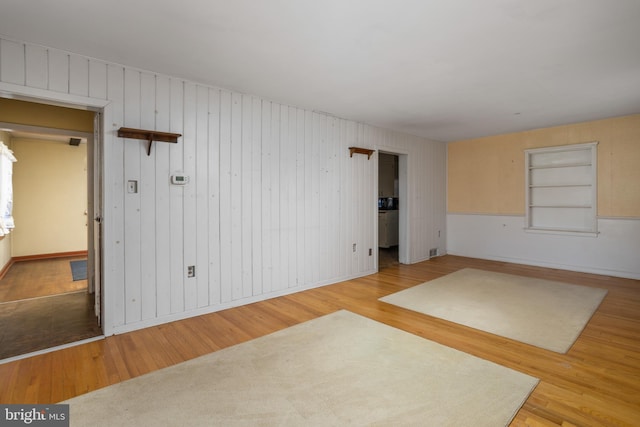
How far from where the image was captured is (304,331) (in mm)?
3025

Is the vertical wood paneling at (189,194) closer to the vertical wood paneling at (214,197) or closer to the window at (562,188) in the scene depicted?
the vertical wood paneling at (214,197)

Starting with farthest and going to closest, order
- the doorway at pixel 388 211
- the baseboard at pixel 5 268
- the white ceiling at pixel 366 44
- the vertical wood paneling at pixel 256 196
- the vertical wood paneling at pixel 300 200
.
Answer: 1. the doorway at pixel 388 211
2. the baseboard at pixel 5 268
3. the vertical wood paneling at pixel 300 200
4. the vertical wood paneling at pixel 256 196
5. the white ceiling at pixel 366 44

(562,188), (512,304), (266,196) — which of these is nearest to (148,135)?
(266,196)

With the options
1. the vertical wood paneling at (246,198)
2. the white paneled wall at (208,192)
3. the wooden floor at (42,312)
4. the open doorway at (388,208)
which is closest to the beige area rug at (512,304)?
the white paneled wall at (208,192)

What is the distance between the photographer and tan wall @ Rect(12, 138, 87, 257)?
6461mm

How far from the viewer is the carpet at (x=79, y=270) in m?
5.14

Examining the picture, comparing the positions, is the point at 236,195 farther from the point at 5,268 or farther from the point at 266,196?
the point at 5,268

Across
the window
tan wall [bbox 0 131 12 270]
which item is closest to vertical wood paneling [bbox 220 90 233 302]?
tan wall [bbox 0 131 12 270]

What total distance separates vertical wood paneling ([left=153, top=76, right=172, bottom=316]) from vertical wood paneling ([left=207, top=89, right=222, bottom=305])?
0.43m

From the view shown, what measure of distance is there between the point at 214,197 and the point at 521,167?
5.75m

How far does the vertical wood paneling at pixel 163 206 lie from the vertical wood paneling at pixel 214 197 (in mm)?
430

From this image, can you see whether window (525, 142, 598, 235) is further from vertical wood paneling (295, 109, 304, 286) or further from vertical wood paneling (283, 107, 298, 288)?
vertical wood paneling (283, 107, 298, 288)

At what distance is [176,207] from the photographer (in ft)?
10.8

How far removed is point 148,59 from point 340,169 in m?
2.86
